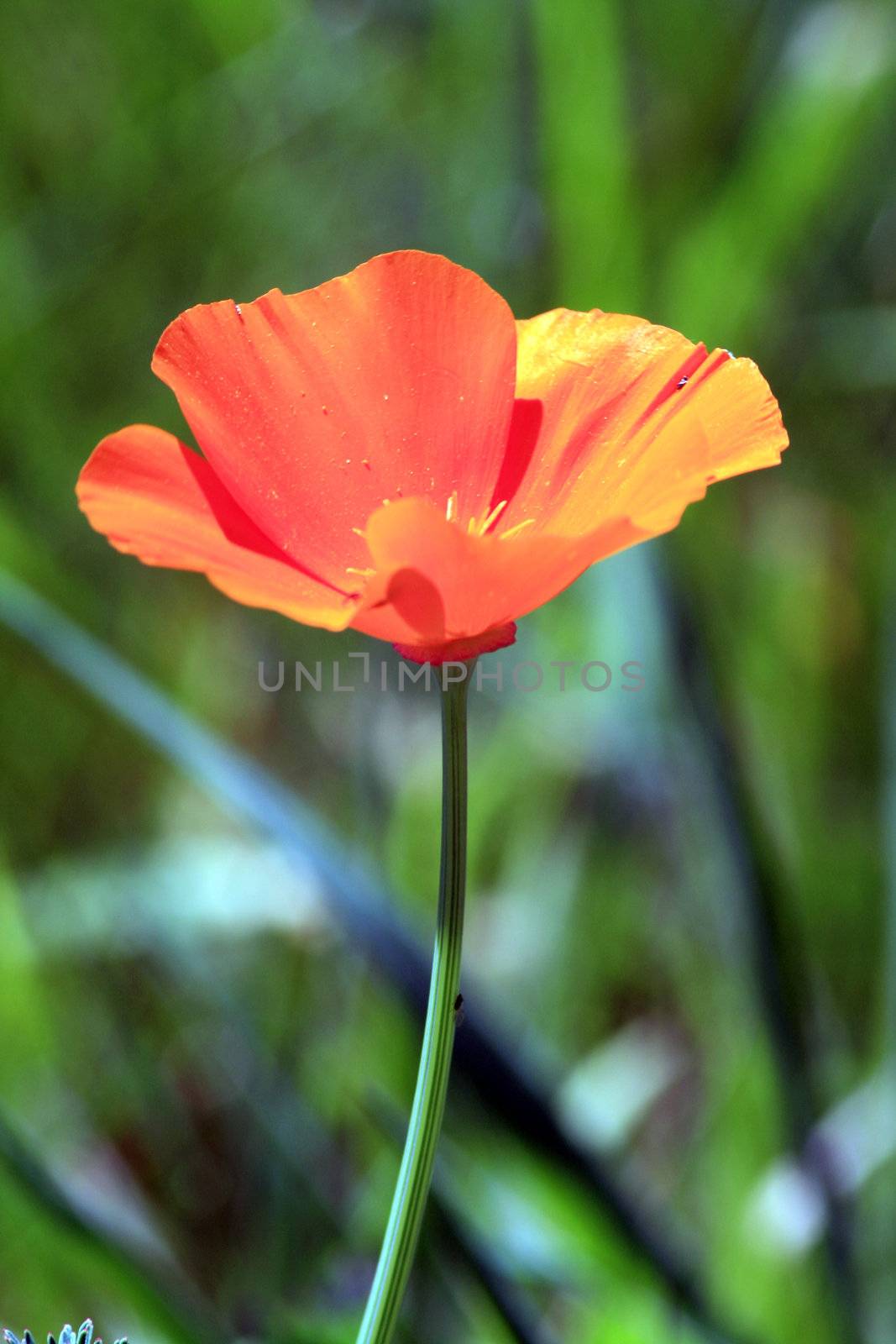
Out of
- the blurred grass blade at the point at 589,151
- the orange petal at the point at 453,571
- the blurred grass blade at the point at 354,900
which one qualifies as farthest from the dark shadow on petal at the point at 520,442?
the blurred grass blade at the point at 589,151

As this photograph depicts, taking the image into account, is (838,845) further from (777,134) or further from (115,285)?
(115,285)

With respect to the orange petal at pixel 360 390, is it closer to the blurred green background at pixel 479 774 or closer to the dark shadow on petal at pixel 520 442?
the dark shadow on petal at pixel 520 442

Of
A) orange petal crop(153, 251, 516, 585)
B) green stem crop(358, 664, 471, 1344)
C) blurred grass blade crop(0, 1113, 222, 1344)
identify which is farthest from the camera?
blurred grass blade crop(0, 1113, 222, 1344)

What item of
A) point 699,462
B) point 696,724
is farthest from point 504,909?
point 699,462

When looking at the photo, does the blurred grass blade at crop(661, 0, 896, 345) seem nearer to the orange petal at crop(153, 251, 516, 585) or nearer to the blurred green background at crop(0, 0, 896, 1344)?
the blurred green background at crop(0, 0, 896, 1344)

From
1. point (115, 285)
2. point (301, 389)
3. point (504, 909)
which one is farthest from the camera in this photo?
point (115, 285)

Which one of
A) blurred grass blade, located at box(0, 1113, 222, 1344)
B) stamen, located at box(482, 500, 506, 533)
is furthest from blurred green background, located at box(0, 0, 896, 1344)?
stamen, located at box(482, 500, 506, 533)

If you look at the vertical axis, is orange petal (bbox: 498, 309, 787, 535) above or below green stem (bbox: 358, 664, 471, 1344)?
above
